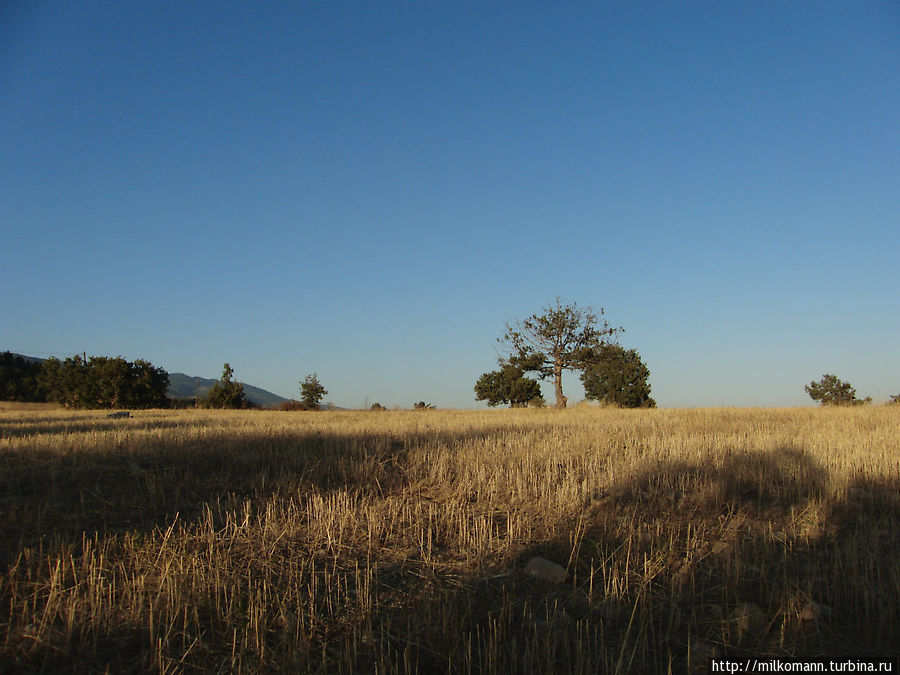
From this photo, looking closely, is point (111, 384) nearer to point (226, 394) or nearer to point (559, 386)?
point (226, 394)

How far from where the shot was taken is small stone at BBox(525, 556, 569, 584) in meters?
4.34

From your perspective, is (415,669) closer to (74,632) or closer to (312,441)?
(74,632)

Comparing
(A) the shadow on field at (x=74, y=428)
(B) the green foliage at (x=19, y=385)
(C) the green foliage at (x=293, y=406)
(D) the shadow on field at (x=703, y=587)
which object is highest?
(B) the green foliage at (x=19, y=385)

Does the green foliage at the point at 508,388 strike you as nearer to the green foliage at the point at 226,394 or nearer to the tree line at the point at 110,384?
the green foliage at the point at 226,394

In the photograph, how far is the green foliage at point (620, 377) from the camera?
42.0 metres

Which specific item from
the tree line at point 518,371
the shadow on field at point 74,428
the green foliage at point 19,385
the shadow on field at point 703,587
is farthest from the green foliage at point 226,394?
the shadow on field at point 703,587

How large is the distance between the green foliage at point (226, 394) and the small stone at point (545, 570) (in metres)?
40.3

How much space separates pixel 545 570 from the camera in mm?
4461

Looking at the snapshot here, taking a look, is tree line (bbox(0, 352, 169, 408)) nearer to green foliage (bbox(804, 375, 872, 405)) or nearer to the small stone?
the small stone

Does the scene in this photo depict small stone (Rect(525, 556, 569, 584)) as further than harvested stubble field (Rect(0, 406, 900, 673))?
Yes

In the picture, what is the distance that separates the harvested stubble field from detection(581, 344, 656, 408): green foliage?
3359cm

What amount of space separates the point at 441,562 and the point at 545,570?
0.96 metres

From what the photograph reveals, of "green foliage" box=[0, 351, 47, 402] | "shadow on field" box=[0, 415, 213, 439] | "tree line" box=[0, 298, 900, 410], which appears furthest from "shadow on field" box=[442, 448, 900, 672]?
"green foliage" box=[0, 351, 47, 402]

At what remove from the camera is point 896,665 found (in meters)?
3.18
